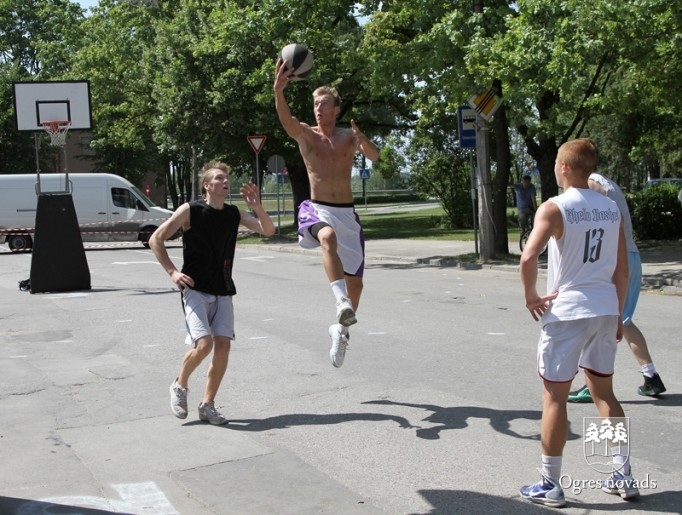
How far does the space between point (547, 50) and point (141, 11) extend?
30875mm

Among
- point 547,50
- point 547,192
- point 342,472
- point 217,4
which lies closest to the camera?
point 342,472

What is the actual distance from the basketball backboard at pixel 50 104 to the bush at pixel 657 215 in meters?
13.6

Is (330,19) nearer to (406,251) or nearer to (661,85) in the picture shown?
(406,251)

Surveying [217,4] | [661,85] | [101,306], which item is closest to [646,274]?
[661,85]

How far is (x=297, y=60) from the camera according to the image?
6945 mm

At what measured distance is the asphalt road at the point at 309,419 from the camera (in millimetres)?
4973

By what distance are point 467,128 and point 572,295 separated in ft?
51.2

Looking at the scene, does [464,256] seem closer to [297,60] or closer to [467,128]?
[467,128]

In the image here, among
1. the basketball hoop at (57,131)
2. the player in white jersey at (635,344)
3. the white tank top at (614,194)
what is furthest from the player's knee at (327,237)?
the basketball hoop at (57,131)

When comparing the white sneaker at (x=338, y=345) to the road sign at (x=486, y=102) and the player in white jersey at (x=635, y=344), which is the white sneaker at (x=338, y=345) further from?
the road sign at (x=486, y=102)

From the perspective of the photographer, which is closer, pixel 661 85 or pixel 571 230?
pixel 571 230

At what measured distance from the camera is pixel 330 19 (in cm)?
2267

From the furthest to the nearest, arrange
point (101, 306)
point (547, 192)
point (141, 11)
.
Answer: point (141, 11) < point (547, 192) < point (101, 306)

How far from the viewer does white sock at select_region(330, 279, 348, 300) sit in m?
6.87
